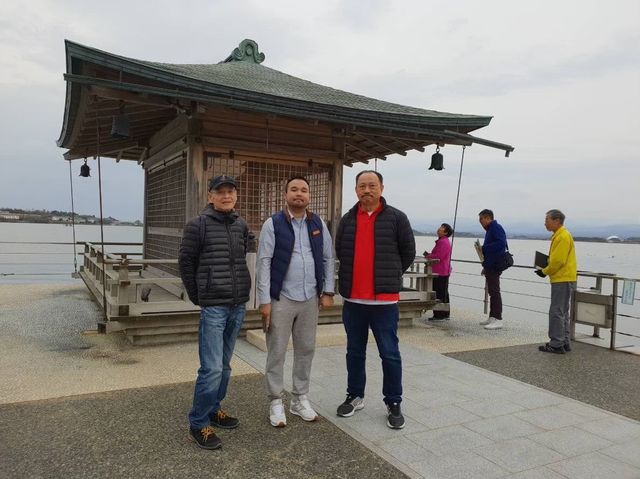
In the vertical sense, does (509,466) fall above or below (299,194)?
below

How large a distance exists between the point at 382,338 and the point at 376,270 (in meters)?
0.51

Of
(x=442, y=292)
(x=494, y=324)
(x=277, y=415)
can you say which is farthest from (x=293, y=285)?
(x=442, y=292)

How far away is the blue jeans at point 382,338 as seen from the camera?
140 inches

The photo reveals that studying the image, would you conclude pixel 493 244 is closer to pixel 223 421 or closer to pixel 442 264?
pixel 442 264

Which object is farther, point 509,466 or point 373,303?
point 373,303

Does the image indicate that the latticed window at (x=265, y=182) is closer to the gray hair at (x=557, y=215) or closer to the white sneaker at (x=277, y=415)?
the gray hair at (x=557, y=215)

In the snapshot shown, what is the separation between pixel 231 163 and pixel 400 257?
14.4 feet

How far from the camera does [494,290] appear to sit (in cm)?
760

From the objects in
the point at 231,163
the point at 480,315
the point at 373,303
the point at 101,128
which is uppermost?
the point at 101,128

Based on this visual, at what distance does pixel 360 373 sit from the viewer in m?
3.77

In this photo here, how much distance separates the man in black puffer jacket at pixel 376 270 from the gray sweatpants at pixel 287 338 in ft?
1.08

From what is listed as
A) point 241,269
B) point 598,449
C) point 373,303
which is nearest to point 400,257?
point 373,303

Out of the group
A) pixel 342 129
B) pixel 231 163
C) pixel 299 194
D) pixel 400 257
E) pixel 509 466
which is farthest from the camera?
pixel 342 129

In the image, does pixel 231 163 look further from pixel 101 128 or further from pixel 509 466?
pixel 509 466
